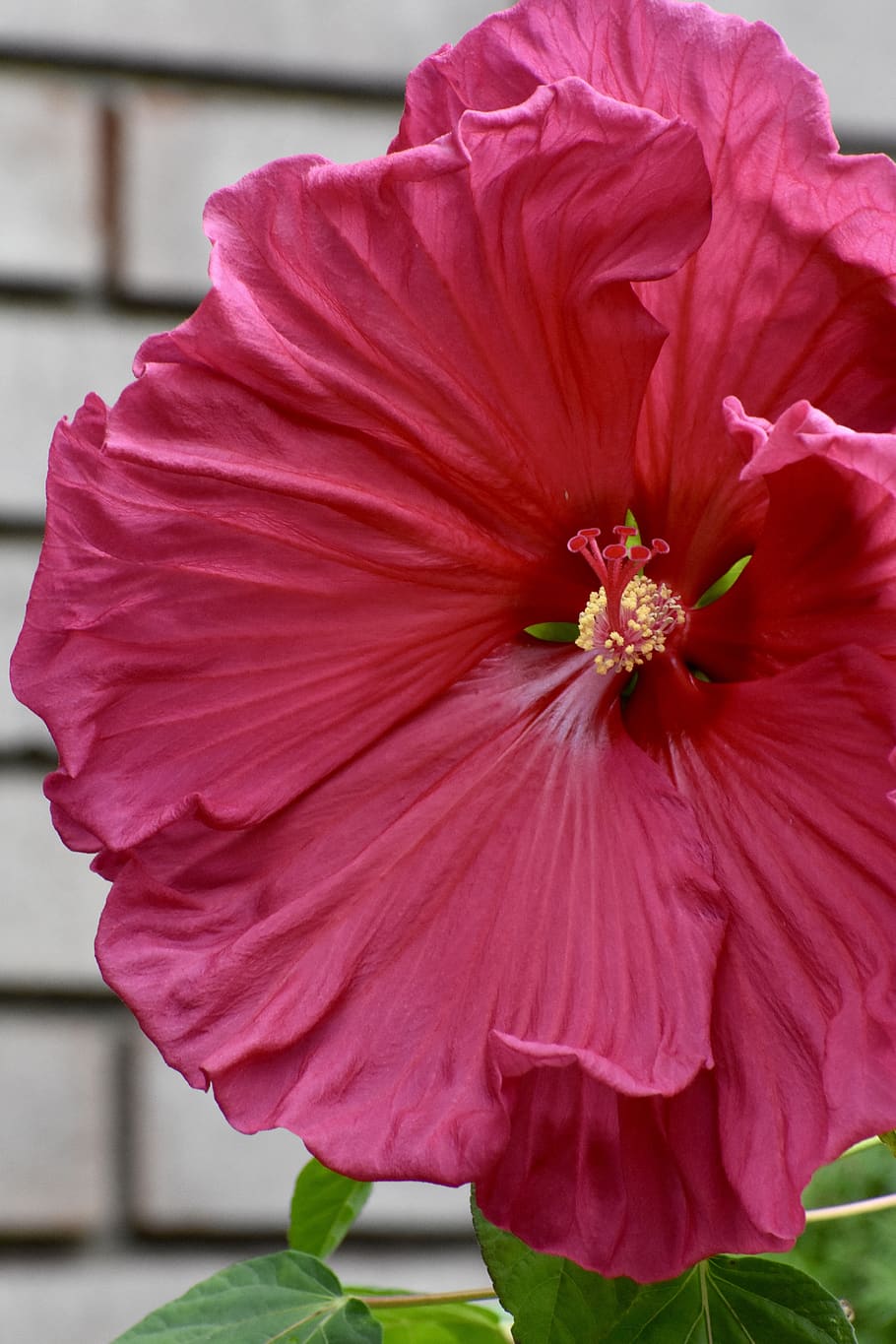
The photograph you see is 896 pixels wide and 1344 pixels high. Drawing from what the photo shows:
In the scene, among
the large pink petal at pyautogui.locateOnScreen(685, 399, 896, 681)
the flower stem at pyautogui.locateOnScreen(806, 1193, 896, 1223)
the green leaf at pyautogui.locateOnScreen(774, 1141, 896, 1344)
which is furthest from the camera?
the green leaf at pyautogui.locateOnScreen(774, 1141, 896, 1344)

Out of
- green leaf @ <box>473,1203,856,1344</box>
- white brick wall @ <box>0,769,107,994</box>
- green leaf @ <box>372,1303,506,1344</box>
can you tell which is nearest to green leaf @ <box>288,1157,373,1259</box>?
green leaf @ <box>372,1303,506,1344</box>

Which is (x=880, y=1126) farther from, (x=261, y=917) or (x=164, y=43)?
(x=164, y=43)

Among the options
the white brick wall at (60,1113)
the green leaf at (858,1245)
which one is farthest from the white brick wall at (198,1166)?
the green leaf at (858,1245)

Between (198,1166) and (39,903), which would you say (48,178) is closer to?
(39,903)

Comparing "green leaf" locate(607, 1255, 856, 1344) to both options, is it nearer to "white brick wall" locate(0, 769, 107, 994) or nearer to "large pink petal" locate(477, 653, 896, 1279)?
"large pink petal" locate(477, 653, 896, 1279)

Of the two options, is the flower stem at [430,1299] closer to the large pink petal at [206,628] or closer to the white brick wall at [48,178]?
the large pink petal at [206,628]

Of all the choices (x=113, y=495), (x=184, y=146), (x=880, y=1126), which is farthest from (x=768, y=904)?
(x=184, y=146)

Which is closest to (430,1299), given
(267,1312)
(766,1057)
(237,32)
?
(267,1312)
